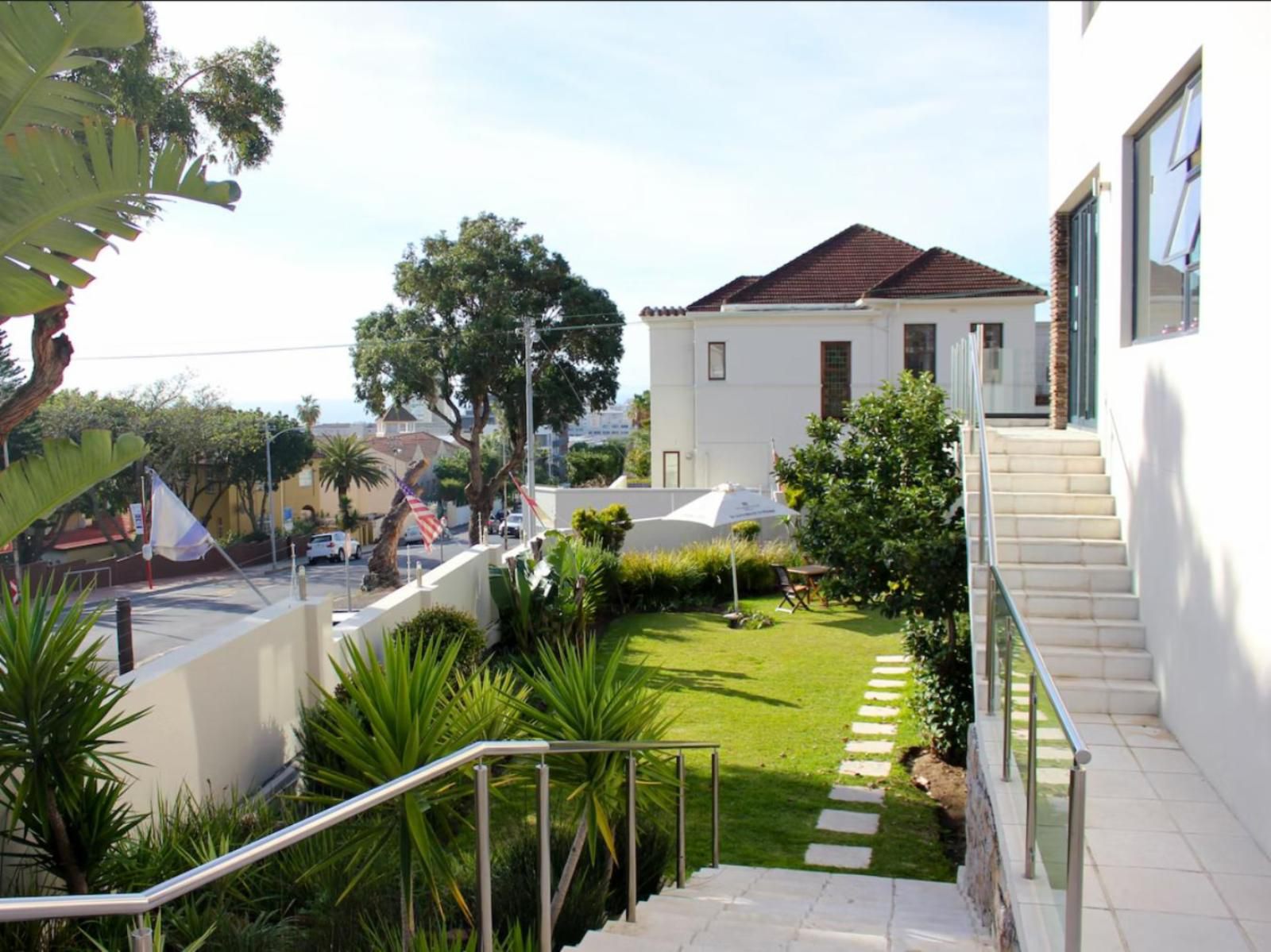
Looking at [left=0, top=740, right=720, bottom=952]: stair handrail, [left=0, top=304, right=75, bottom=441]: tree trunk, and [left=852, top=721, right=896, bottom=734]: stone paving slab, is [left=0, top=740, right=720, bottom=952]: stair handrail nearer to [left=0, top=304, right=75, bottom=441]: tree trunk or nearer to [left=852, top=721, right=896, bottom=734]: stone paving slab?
[left=852, top=721, right=896, bottom=734]: stone paving slab

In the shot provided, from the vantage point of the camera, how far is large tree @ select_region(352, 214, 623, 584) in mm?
38031

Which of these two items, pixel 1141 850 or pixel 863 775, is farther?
pixel 863 775

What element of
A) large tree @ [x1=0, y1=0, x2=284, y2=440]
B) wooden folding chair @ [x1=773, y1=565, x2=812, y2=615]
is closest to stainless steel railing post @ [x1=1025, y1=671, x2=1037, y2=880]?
large tree @ [x1=0, y1=0, x2=284, y2=440]

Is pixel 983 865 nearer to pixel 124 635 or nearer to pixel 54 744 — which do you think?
pixel 54 744

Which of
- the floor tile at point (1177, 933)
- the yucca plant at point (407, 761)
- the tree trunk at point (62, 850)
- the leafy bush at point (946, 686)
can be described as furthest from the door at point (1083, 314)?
the tree trunk at point (62, 850)

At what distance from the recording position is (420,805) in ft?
15.8

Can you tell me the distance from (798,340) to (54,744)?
99.7 feet

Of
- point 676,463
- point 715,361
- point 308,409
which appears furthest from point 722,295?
point 308,409

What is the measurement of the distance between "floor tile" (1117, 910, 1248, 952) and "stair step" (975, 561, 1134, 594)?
386 cm

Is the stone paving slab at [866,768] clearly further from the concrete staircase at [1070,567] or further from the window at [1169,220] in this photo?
the window at [1169,220]

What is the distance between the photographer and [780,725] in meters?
12.0

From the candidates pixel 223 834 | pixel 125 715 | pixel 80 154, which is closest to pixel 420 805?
pixel 223 834

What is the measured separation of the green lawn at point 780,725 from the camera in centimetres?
851

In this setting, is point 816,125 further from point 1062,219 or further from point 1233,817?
point 1062,219
